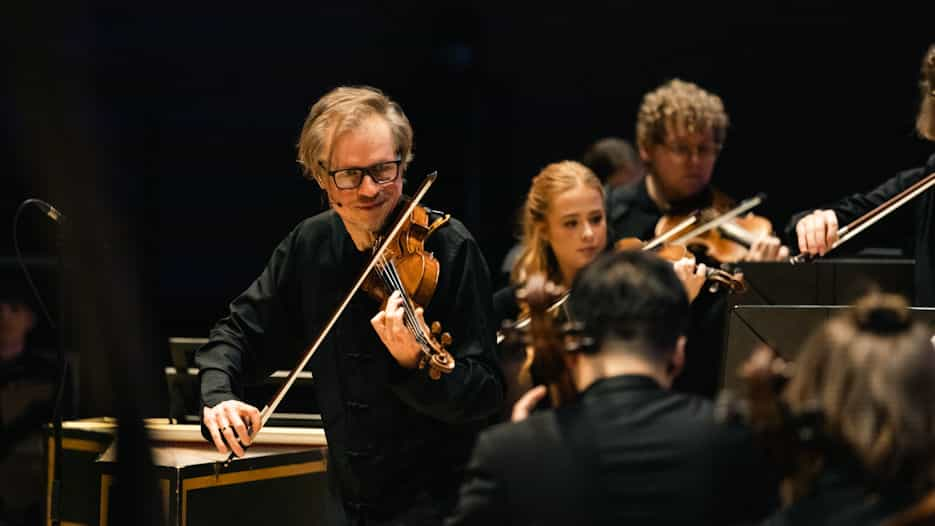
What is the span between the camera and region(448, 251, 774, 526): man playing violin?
5.86 feet

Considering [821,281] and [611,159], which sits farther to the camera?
[611,159]

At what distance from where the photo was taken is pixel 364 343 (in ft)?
→ 8.55

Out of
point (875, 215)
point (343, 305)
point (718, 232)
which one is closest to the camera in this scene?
point (343, 305)

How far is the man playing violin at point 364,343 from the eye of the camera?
246cm

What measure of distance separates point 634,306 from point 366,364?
83 centimetres

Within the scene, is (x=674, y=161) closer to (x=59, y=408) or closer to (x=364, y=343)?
(x=364, y=343)

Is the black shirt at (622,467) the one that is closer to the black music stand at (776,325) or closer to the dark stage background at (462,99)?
the black music stand at (776,325)

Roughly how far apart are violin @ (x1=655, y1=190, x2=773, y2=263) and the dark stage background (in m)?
1.49

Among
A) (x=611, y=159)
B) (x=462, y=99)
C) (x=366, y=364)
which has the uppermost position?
(x=462, y=99)

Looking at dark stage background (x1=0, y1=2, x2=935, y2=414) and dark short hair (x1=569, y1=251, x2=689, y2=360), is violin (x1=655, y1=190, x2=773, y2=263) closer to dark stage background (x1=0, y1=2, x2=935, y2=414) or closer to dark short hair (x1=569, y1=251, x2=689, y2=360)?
dark stage background (x1=0, y1=2, x2=935, y2=414)

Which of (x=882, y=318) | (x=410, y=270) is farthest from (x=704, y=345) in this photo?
(x=882, y=318)

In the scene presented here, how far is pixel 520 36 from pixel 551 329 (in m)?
4.42

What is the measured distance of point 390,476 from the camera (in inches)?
97.3

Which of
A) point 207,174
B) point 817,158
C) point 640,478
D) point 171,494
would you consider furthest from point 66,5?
point 207,174
